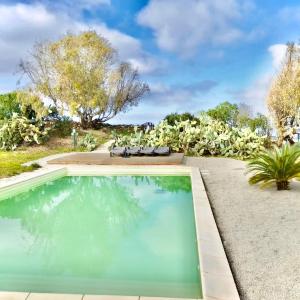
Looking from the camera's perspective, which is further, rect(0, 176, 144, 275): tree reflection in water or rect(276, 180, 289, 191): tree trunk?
rect(276, 180, 289, 191): tree trunk

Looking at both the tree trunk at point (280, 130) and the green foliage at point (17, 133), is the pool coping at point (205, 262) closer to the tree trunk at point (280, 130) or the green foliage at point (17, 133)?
the green foliage at point (17, 133)

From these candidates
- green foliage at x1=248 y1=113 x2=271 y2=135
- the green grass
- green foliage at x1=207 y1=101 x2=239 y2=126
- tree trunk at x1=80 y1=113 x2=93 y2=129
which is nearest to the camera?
the green grass

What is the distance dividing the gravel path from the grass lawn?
4.93 meters

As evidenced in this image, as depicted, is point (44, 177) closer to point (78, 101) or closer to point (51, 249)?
point (51, 249)

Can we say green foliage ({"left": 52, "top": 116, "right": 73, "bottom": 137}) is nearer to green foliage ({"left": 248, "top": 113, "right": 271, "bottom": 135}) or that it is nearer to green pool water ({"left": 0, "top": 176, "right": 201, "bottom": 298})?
green foliage ({"left": 248, "top": 113, "right": 271, "bottom": 135})

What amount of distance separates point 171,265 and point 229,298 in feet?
3.82

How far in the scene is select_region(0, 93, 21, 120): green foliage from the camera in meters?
19.1

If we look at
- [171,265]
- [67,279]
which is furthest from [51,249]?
[171,265]

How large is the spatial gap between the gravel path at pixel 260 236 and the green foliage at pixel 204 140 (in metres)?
6.52

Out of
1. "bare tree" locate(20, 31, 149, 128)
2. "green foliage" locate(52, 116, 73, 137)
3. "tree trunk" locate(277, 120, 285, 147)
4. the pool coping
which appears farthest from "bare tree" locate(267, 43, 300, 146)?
the pool coping

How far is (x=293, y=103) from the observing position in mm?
20359

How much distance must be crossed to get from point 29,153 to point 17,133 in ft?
4.66

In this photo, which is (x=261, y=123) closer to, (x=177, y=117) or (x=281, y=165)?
(x=177, y=117)

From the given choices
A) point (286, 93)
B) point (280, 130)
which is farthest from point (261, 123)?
point (286, 93)
